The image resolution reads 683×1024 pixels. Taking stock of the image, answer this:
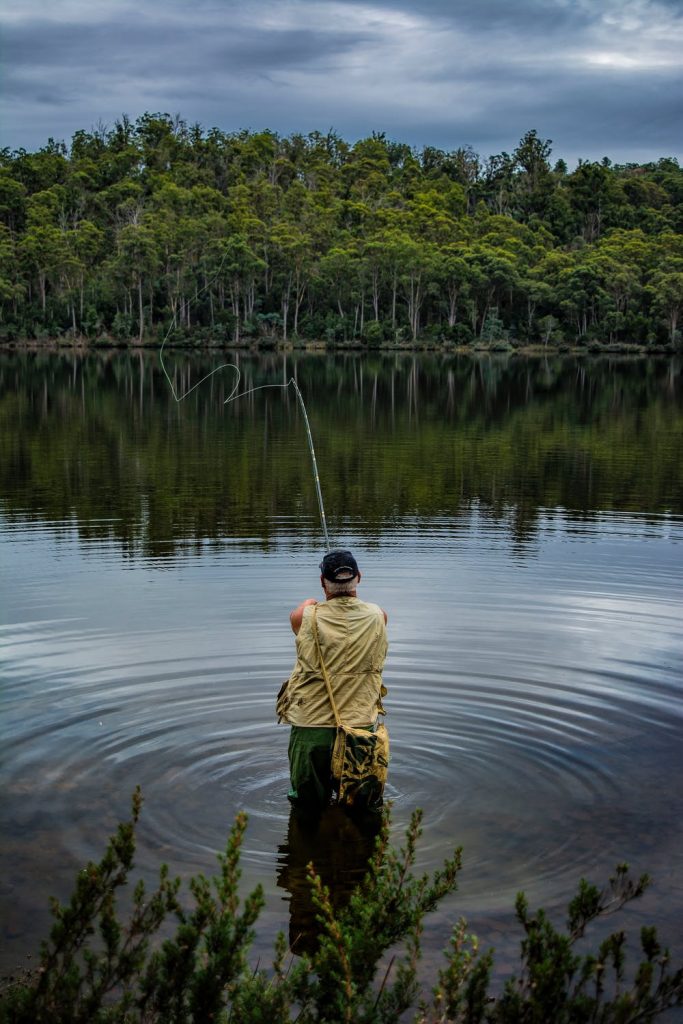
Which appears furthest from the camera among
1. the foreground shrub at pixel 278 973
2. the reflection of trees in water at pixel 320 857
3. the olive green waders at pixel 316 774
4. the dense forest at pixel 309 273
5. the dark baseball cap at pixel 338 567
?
the dense forest at pixel 309 273

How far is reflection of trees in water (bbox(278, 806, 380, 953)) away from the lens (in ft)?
19.2

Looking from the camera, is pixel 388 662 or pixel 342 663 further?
pixel 388 662

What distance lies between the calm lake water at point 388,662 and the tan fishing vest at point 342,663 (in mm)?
833

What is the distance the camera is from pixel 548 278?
357 feet

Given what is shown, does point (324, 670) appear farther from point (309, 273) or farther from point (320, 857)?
point (309, 273)

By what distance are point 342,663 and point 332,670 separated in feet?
0.23

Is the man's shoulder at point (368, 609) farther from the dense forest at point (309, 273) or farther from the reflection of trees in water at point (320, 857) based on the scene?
the dense forest at point (309, 273)

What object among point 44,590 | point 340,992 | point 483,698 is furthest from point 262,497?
point 340,992

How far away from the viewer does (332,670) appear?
635 centimetres

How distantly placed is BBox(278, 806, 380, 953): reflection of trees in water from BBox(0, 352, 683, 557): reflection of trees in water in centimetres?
905

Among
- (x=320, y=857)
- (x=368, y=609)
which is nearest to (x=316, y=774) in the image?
(x=320, y=857)

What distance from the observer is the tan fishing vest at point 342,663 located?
20.6ft

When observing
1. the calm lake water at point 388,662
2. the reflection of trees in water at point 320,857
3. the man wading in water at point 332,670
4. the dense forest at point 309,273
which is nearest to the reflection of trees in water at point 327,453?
the calm lake water at point 388,662

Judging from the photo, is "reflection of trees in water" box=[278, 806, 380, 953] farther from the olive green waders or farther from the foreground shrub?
the foreground shrub
